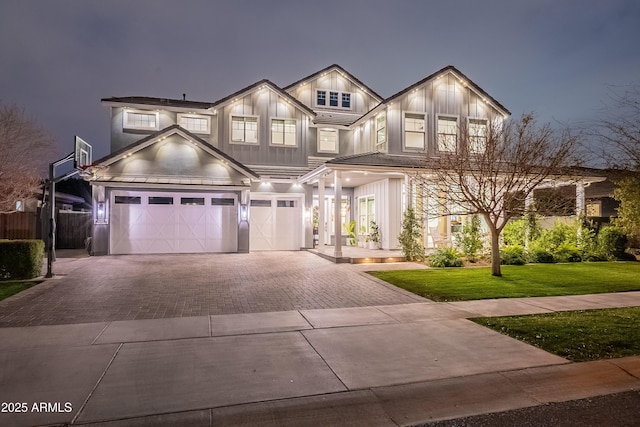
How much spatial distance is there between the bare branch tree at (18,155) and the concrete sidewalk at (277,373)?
13915 mm

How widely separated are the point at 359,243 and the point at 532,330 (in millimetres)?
13215

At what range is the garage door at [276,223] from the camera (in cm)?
1872

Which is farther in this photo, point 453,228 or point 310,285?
point 453,228

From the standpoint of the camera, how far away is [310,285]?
9875 mm

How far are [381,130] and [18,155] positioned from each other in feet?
53.3

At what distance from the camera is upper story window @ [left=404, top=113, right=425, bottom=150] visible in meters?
18.2

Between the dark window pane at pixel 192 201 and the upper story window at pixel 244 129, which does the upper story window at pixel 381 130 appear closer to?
the upper story window at pixel 244 129

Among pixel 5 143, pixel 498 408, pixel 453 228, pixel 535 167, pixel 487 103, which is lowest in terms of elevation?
pixel 498 408

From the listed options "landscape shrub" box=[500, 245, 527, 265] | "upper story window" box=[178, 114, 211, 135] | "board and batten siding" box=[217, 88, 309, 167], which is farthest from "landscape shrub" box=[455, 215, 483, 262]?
"upper story window" box=[178, 114, 211, 135]

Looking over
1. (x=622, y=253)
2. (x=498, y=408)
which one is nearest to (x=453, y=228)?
(x=622, y=253)

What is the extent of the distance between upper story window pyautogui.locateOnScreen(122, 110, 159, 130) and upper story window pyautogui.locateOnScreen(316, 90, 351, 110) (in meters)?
8.79

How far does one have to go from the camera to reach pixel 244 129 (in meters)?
19.6

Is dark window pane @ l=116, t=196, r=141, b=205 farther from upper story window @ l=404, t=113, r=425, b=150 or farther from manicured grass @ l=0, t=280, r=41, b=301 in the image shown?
upper story window @ l=404, t=113, r=425, b=150

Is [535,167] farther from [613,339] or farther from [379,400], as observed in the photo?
[379,400]
